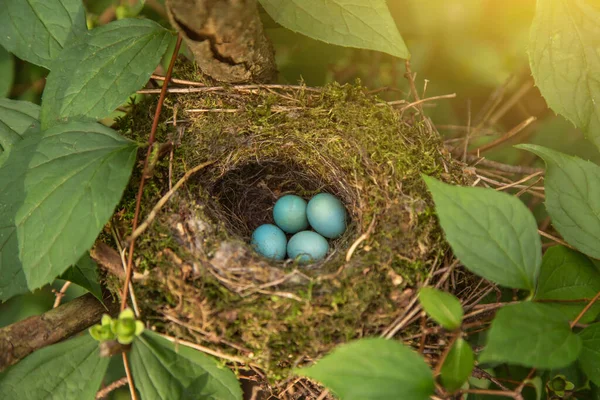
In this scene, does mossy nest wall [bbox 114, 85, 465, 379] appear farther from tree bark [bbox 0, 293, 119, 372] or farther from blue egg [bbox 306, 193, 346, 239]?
tree bark [bbox 0, 293, 119, 372]

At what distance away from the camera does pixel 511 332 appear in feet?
3.32

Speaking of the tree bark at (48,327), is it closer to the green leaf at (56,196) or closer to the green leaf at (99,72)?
the green leaf at (56,196)

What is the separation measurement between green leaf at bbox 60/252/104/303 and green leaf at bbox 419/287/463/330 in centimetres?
85

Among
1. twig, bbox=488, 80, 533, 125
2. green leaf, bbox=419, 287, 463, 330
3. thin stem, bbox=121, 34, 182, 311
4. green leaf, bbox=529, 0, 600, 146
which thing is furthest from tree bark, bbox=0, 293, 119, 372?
twig, bbox=488, 80, 533, 125

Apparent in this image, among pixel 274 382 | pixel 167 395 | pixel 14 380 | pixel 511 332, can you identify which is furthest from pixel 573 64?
pixel 14 380

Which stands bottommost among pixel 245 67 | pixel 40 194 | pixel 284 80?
pixel 40 194

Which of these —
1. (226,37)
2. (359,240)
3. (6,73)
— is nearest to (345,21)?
(226,37)

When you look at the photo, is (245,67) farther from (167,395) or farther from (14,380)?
(14,380)

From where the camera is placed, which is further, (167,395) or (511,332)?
(167,395)

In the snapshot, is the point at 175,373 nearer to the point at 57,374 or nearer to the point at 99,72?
the point at 57,374

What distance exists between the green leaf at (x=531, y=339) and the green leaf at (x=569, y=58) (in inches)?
23.0

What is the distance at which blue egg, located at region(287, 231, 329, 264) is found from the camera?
173 cm

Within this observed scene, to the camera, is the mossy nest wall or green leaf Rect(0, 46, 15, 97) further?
green leaf Rect(0, 46, 15, 97)

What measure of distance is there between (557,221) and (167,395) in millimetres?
1044
